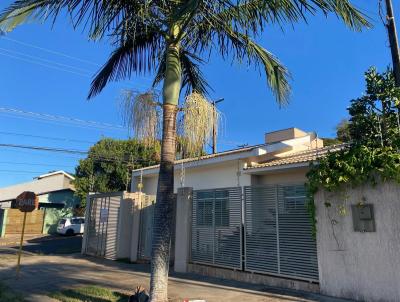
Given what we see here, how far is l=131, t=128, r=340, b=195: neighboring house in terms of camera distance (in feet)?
44.2

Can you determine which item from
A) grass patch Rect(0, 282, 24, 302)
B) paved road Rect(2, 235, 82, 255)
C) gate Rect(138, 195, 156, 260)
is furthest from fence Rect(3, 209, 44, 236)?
grass patch Rect(0, 282, 24, 302)

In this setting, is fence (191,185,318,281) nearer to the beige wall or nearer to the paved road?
the beige wall

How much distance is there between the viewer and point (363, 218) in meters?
7.60

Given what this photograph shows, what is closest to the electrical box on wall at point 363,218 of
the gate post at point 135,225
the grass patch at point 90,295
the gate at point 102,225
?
the grass patch at point 90,295

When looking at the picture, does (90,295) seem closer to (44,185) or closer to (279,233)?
(279,233)

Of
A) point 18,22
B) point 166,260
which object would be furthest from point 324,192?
point 18,22

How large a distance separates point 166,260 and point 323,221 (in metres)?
3.65

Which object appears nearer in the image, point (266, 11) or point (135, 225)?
point (266, 11)

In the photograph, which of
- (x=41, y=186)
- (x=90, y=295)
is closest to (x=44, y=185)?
(x=41, y=186)

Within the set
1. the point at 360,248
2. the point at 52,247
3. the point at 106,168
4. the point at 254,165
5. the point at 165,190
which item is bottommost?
the point at 52,247

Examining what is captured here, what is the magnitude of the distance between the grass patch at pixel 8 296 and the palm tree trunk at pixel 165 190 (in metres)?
3.47

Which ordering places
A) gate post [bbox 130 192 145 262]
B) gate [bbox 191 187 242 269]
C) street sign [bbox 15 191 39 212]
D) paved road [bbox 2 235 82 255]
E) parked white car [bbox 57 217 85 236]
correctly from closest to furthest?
gate [bbox 191 187 242 269]
street sign [bbox 15 191 39 212]
gate post [bbox 130 192 145 262]
paved road [bbox 2 235 82 255]
parked white car [bbox 57 217 85 236]

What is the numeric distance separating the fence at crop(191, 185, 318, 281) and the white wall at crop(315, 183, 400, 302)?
48 centimetres

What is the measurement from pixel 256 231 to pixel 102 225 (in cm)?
853
